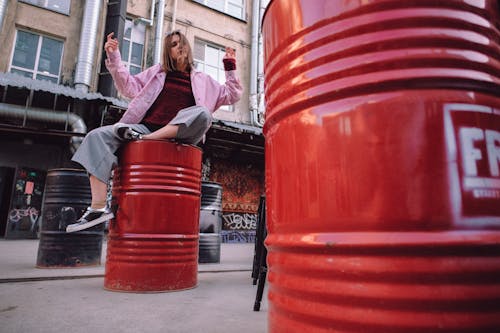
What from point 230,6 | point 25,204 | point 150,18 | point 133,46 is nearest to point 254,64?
point 230,6

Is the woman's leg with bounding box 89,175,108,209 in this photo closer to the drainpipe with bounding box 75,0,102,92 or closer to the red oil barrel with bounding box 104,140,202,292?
the red oil barrel with bounding box 104,140,202,292

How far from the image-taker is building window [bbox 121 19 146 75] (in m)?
9.91

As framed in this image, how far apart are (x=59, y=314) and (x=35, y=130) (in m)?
7.16

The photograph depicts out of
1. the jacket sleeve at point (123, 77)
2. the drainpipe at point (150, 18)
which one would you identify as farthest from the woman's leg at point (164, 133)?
the drainpipe at point (150, 18)

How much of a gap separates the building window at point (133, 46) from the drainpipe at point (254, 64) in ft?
11.8

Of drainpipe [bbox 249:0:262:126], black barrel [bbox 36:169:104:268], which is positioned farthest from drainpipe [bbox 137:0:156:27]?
black barrel [bbox 36:169:104:268]

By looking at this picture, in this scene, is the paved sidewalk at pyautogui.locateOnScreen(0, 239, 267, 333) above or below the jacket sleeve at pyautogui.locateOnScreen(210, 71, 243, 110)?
below

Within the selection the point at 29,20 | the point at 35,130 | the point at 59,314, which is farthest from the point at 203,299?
the point at 29,20

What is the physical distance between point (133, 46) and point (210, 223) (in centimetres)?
798

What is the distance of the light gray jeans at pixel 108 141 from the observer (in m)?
1.96

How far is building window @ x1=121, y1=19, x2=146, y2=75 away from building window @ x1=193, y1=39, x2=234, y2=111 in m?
1.67

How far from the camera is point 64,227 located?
3.09m

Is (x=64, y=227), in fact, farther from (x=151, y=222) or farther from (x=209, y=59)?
(x=209, y=59)

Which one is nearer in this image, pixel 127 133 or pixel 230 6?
pixel 127 133
